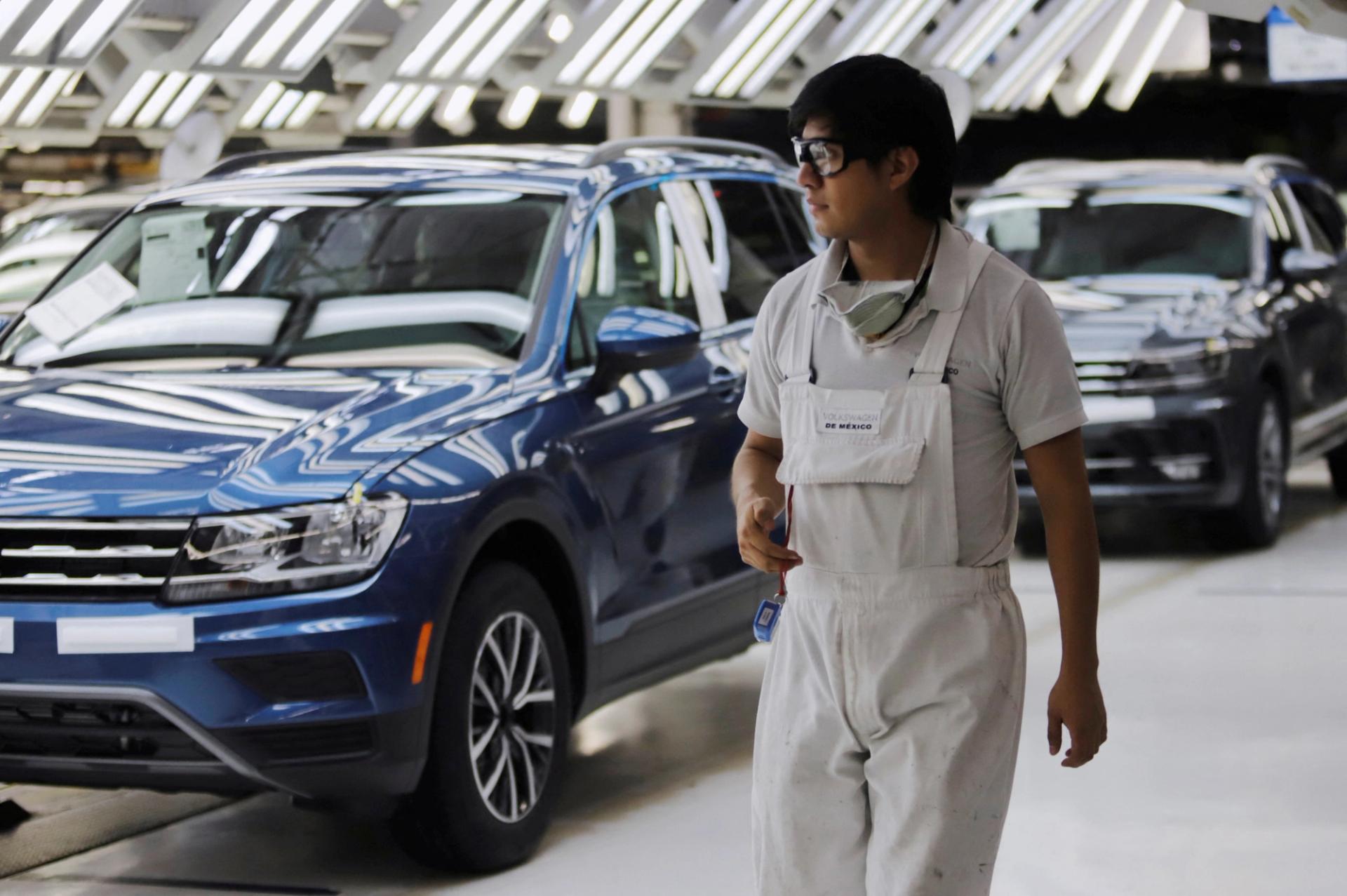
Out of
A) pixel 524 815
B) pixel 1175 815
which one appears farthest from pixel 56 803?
pixel 1175 815

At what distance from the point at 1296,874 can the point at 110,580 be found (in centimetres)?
290

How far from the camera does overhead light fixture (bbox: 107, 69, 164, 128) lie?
64.1ft

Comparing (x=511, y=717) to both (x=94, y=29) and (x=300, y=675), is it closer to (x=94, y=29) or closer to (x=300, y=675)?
(x=300, y=675)

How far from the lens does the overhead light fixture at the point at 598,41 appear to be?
2172cm

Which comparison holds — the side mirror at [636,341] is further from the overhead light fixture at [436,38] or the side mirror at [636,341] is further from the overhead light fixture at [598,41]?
the overhead light fixture at [598,41]

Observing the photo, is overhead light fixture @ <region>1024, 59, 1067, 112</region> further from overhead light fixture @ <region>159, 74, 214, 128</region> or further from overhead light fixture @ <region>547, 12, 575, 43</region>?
overhead light fixture @ <region>159, 74, 214, 128</region>

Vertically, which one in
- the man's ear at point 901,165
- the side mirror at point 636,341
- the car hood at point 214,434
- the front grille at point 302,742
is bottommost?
the front grille at point 302,742

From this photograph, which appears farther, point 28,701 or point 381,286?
point 381,286

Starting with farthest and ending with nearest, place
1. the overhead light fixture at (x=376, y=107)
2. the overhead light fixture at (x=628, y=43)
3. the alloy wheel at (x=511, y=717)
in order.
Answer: the overhead light fixture at (x=376, y=107), the overhead light fixture at (x=628, y=43), the alloy wheel at (x=511, y=717)

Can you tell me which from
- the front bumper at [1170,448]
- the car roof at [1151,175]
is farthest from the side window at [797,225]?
the car roof at [1151,175]

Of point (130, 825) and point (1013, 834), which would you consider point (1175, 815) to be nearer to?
point (1013, 834)

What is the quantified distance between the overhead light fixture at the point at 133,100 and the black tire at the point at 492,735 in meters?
15.1

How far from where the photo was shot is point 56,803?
5918 mm

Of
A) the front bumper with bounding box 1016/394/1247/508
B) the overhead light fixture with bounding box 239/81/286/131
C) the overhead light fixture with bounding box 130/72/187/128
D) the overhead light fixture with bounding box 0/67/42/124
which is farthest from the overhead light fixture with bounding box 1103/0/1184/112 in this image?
the front bumper with bounding box 1016/394/1247/508
